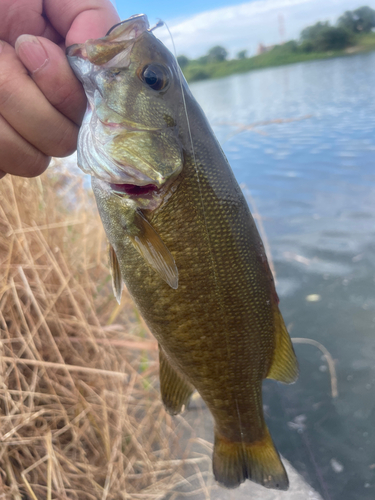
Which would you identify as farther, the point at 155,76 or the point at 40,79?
the point at 155,76

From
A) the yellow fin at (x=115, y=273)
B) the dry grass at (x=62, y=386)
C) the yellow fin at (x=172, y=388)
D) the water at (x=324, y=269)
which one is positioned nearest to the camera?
the yellow fin at (x=115, y=273)

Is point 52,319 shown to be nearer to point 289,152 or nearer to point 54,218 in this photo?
point 54,218

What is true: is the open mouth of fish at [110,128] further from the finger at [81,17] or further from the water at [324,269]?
the water at [324,269]

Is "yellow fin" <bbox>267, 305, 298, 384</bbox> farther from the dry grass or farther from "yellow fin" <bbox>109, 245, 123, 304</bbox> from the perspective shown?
the dry grass

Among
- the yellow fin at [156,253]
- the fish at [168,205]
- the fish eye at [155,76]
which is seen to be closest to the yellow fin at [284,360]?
the fish at [168,205]

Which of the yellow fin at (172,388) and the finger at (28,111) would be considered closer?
the finger at (28,111)

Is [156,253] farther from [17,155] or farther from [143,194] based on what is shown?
[17,155]

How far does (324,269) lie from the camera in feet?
12.1

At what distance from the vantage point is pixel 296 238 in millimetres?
4402

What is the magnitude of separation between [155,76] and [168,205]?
1.15 ft

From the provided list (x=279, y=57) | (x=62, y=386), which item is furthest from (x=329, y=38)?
(x=62, y=386)

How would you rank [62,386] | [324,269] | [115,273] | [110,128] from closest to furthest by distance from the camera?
1. [110,128]
2. [115,273]
3. [62,386]
4. [324,269]

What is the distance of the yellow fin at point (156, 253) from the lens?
2.96 ft

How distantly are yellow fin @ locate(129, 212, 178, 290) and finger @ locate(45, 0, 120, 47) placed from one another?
52 centimetres
